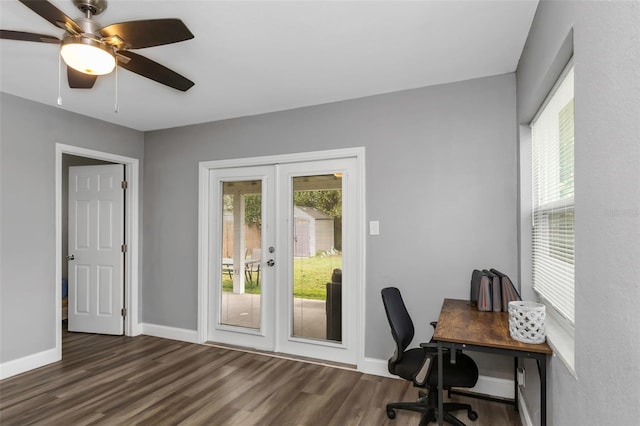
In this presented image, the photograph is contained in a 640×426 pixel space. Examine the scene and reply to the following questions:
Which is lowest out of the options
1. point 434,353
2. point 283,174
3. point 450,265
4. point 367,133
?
point 434,353

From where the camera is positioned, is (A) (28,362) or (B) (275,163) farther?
(B) (275,163)

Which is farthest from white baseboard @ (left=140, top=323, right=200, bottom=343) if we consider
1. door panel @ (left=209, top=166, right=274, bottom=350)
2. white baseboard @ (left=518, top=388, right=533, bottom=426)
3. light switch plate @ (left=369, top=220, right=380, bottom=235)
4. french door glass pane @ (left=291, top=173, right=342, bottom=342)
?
white baseboard @ (left=518, top=388, right=533, bottom=426)

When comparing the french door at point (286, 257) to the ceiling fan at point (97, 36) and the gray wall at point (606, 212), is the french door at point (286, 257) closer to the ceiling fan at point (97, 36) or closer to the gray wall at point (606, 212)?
the ceiling fan at point (97, 36)

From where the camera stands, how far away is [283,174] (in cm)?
387

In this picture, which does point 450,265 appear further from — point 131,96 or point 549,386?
point 131,96

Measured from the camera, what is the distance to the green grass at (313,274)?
365cm

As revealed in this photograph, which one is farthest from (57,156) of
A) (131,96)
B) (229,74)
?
(229,74)

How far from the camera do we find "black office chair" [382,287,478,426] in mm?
2258

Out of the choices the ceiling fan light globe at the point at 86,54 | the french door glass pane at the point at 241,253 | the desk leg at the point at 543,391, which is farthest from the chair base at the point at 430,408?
the ceiling fan light globe at the point at 86,54

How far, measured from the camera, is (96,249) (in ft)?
15.0

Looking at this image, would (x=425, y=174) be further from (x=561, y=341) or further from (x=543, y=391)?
(x=543, y=391)

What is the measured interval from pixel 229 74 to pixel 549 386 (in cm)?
299

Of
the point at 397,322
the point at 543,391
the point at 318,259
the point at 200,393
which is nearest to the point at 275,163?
the point at 318,259

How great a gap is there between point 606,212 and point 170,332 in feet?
14.8
